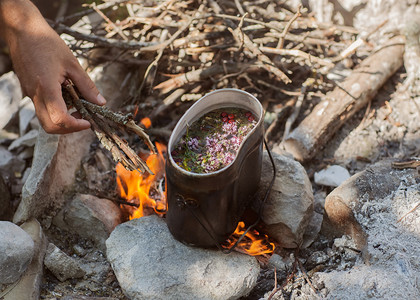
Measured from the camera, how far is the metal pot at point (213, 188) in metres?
2.13

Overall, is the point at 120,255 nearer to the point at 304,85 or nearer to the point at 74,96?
the point at 74,96

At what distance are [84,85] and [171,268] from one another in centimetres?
118

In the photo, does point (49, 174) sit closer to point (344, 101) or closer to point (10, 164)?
point (10, 164)

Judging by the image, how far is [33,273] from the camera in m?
2.40

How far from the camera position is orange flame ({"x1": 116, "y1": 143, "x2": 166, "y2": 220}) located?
2936mm

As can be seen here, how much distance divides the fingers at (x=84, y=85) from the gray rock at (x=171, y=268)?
79cm

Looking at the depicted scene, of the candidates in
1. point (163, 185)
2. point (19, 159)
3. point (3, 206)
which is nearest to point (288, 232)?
point (163, 185)

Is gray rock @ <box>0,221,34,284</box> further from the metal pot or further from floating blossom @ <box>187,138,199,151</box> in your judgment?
floating blossom @ <box>187,138,199,151</box>

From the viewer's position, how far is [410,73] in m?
3.76

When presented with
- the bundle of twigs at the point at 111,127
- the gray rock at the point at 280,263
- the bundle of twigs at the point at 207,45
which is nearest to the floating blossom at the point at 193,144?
the bundle of twigs at the point at 111,127

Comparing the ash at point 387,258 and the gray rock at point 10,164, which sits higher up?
the ash at point 387,258

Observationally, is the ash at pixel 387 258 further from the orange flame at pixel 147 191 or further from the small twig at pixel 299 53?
the small twig at pixel 299 53

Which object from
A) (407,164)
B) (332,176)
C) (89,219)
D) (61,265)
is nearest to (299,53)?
(332,176)

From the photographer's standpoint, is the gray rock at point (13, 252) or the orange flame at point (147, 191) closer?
the gray rock at point (13, 252)
